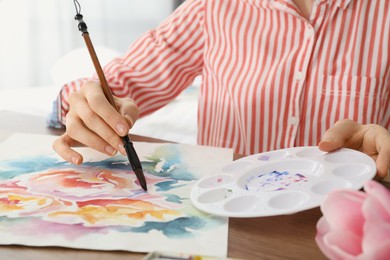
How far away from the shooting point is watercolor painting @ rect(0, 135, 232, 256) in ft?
1.76

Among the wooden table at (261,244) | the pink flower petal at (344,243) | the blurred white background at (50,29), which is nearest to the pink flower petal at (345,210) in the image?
the pink flower petal at (344,243)

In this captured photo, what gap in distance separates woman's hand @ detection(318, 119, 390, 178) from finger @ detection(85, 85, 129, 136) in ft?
0.77

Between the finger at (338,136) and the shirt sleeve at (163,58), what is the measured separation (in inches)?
17.2

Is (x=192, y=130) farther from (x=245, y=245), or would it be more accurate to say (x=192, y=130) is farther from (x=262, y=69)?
(x=245, y=245)

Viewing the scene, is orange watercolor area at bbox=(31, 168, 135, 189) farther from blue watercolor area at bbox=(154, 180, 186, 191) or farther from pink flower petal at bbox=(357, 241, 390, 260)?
pink flower petal at bbox=(357, 241, 390, 260)

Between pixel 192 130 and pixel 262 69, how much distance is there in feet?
2.48

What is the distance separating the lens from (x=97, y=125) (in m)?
0.77

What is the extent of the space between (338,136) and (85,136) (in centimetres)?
31

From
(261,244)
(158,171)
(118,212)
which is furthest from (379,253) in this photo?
(158,171)

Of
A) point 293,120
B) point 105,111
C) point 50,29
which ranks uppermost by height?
point 105,111

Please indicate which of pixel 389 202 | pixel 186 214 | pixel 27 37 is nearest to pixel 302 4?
pixel 186 214

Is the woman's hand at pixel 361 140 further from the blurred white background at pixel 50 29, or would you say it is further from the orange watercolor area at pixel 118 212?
the blurred white background at pixel 50 29

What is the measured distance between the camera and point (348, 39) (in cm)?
102

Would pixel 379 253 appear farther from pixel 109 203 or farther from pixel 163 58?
pixel 163 58
